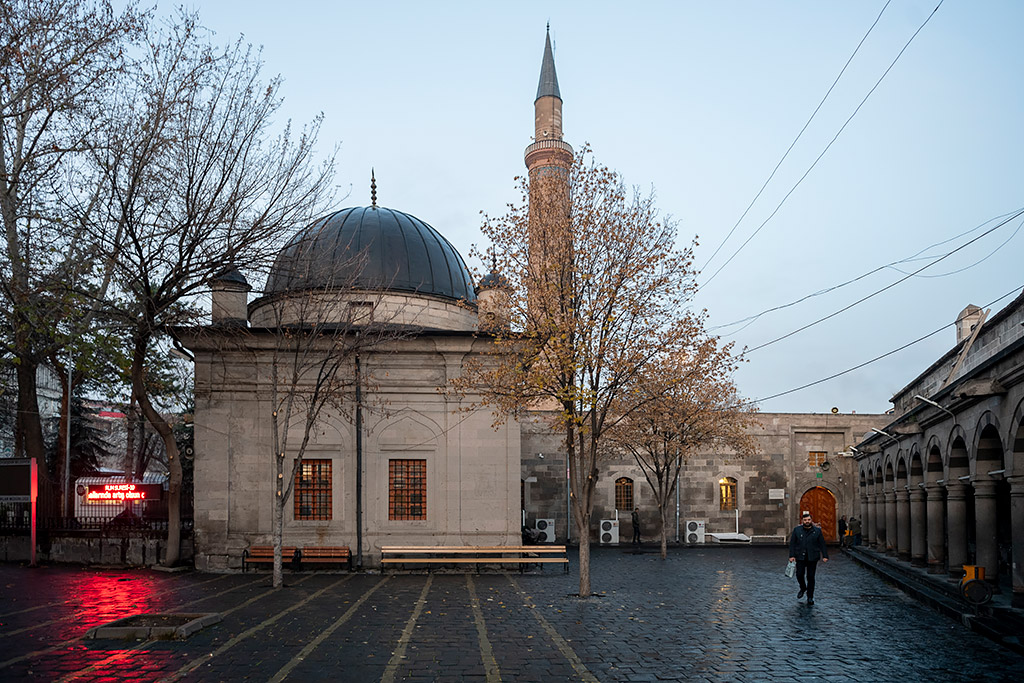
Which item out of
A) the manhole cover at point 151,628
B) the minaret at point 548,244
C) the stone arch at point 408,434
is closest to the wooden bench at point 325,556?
the stone arch at point 408,434

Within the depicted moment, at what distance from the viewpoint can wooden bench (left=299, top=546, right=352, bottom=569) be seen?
2272 centimetres

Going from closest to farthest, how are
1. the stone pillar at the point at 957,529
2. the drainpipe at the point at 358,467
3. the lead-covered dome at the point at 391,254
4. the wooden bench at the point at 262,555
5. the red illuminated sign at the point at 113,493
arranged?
the stone pillar at the point at 957,529 → the wooden bench at the point at 262,555 → the drainpipe at the point at 358,467 → the lead-covered dome at the point at 391,254 → the red illuminated sign at the point at 113,493

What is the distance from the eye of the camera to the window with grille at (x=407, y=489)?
2392 centimetres

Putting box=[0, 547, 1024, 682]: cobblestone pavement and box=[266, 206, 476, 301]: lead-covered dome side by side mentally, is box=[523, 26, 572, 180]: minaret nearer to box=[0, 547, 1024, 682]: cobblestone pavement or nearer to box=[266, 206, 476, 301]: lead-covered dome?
box=[266, 206, 476, 301]: lead-covered dome

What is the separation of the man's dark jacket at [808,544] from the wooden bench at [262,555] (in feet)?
42.7

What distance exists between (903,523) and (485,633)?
1849 cm

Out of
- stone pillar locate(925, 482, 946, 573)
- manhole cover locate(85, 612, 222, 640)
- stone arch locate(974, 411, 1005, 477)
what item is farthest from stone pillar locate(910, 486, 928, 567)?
manhole cover locate(85, 612, 222, 640)

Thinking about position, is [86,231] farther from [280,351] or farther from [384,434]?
[384,434]

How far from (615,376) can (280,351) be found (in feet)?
34.9

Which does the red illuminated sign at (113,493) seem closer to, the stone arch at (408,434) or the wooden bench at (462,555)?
the stone arch at (408,434)

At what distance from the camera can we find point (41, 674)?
9453 mm

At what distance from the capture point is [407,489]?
78.9 feet

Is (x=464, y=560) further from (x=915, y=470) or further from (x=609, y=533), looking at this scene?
(x=609, y=533)

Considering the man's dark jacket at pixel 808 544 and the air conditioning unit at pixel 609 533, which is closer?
the man's dark jacket at pixel 808 544
